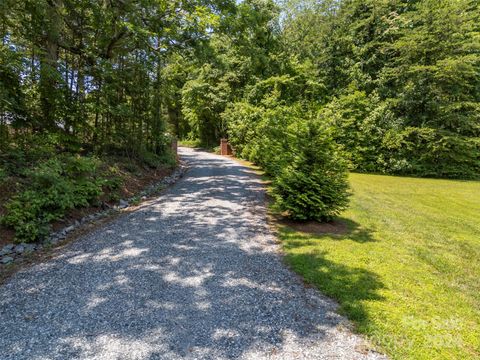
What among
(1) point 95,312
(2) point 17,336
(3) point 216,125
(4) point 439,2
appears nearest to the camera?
(2) point 17,336

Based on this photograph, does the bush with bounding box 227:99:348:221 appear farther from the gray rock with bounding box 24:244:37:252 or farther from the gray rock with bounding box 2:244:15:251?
the gray rock with bounding box 2:244:15:251

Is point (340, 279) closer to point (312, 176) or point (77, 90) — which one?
point (312, 176)

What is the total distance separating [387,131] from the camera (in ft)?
51.6

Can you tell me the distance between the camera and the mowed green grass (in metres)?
2.48

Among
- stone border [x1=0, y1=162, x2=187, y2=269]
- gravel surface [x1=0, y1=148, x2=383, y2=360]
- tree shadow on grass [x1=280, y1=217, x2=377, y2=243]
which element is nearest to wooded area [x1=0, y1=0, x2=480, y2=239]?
tree shadow on grass [x1=280, y1=217, x2=377, y2=243]

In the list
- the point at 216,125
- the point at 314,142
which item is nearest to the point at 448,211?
the point at 314,142

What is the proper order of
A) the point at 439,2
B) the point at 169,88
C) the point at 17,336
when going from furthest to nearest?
the point at 439,2 < the point at 169,88 < the point at 17,336

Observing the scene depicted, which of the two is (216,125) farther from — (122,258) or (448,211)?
(122,258)

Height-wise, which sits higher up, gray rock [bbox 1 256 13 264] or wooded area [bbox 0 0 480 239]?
wooded area [bbox 0 0 480 239]

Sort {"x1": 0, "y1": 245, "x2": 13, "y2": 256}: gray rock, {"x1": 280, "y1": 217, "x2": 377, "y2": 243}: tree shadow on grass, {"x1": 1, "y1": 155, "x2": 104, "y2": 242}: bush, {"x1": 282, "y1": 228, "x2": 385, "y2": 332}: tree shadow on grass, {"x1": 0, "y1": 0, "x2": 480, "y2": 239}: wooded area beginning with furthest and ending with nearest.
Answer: {"x1": 0, "y1": 0, "x2": 480, "y2": 239}: wooded area
{"x1": 280, "y1": 217, "x2": 377, "y2": 243}: tree shadow on grass
{"x1": 1, "y1": 155, "x2": 104, "y2": 242}: bush
{"x1": 0, "y1": 245, "x2": 13, "y2": 256}: gray rock
{"x1": 282, "y1": 228, "x2": 385, "y2": 332}: tree shadow on grass

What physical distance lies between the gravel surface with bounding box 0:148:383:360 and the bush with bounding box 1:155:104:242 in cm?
71

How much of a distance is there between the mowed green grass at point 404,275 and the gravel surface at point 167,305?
0.31 metres

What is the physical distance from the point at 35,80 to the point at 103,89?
1863mm

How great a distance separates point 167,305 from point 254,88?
17699 mm
